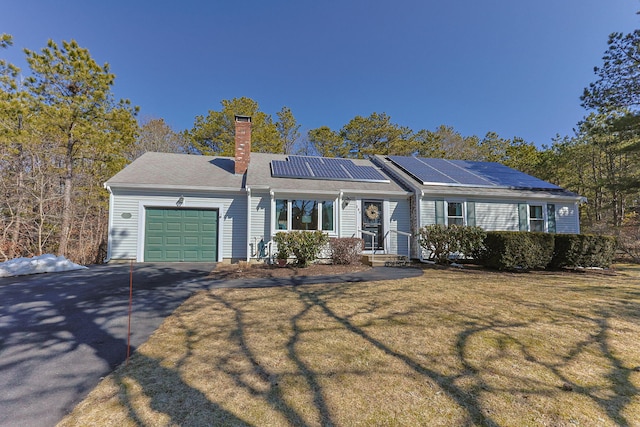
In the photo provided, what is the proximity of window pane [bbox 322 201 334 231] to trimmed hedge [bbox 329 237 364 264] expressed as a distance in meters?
1.26

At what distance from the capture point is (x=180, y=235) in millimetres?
10516

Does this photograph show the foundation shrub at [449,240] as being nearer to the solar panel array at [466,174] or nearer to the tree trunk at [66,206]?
the solar panel array at [466,174]

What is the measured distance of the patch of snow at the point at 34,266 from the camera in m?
7.63

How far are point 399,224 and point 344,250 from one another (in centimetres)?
315

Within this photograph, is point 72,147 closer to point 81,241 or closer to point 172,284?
point 81,241

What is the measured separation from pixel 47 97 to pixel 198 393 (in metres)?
15.2

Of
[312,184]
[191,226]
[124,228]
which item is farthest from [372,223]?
[124,228]

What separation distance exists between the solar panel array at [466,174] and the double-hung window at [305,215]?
4.19 m

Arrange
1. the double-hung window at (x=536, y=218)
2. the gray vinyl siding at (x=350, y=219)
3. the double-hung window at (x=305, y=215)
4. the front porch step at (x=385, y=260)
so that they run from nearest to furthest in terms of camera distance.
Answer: the front porch step at (x=385, y=260), the double-hung window at (x=305, y=215), the gray vinyl siding at (x=350, y=219), the double-hung window at (x=536, y=218)

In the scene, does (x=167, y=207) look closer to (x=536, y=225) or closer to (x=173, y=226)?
(x=173, y=226)

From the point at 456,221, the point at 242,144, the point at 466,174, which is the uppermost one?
the point at 242,144

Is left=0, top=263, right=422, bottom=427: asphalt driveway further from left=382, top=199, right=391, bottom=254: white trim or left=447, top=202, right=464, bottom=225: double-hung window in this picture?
left=447, top=202, right=464, bottom=225: double-hung window

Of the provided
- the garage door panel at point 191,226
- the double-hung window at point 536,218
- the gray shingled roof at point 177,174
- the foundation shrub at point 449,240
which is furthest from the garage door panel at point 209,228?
the double-hung window at point 536,218

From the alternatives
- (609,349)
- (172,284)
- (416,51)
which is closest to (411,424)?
(609,349)
